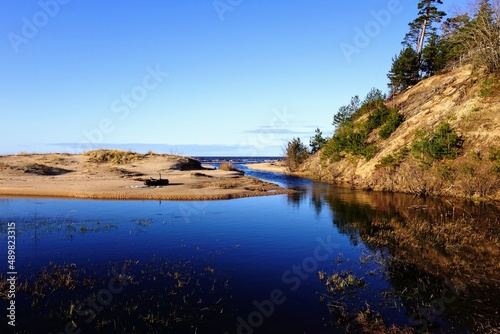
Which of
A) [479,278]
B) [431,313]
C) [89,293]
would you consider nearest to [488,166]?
[479,278]

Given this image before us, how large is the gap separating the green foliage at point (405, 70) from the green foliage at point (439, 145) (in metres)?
28.2

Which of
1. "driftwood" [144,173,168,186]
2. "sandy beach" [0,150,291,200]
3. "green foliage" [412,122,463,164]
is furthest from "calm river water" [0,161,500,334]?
"driftwood" [144,173,168,186]

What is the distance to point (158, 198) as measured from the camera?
101 ft

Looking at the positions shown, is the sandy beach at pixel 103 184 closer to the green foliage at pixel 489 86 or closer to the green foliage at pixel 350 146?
the green foliage at pixel 350 146

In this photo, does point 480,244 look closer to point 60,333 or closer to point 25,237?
point 60,333

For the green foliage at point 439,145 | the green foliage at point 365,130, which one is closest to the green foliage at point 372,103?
the green foliage at point 365,130

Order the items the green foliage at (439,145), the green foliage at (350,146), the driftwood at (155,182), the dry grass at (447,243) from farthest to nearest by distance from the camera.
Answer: the green foliage at (350,146) < the driftwood at (155,182) < the green foliage at (439,145) < the dry grass at (447,243)

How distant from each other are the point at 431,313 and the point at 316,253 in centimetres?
622

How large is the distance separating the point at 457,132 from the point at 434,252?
2520cm

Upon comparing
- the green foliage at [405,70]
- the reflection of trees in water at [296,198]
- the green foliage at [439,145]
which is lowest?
the reflection of trees in water at [296,198]

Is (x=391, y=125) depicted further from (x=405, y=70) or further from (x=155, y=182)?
(x=155, y=182)

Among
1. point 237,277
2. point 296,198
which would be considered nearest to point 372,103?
point 296,198

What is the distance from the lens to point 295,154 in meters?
77.0

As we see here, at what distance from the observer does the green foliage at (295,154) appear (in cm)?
7650
